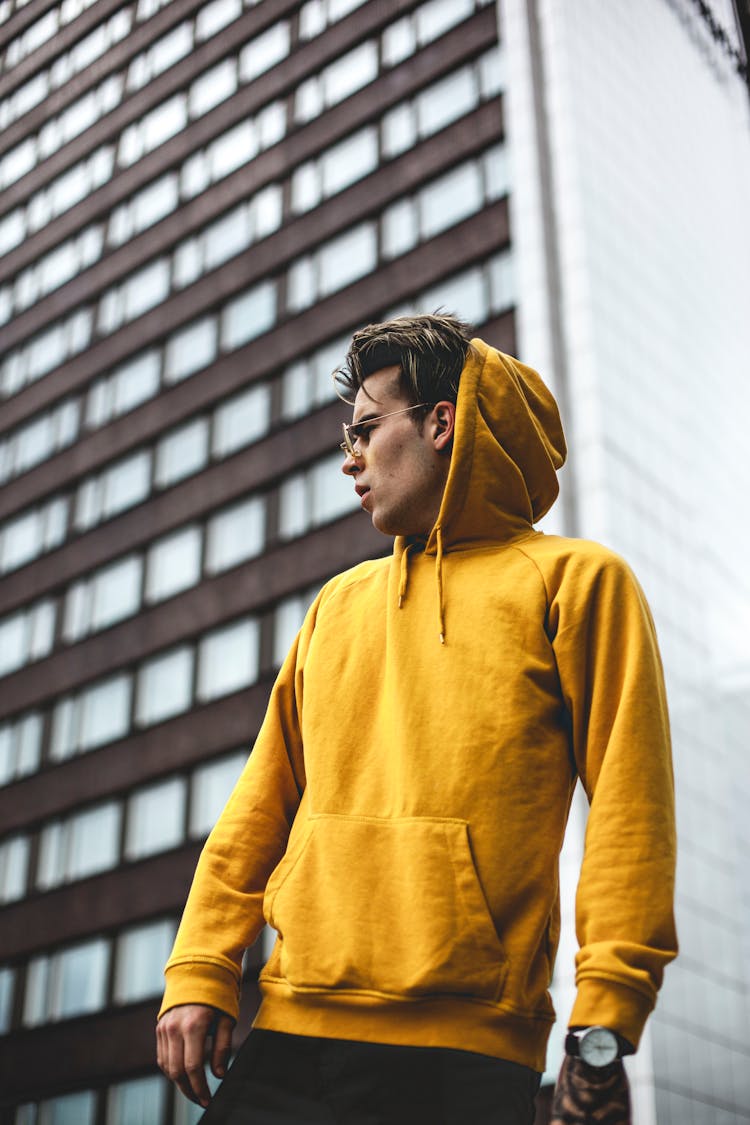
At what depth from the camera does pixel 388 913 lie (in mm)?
2557

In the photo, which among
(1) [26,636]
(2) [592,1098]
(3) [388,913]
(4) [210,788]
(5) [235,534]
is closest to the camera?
(2) [592,1098]

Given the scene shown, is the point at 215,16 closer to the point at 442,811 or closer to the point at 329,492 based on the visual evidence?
the point at 329,492

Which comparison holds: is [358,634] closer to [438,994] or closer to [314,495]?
[438,994]

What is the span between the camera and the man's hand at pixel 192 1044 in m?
2.62

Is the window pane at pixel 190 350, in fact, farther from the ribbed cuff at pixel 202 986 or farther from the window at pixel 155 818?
the ribbed cuff at pixel 202 986

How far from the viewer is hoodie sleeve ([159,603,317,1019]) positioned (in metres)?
2.74

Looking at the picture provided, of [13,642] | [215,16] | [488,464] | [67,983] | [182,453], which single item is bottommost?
[67,983]

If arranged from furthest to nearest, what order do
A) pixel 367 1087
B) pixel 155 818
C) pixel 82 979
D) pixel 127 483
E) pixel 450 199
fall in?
pixel 127 483 → pixel 450 199 → pixel 155 818 → pixel 82 979 → pixel 367 1087

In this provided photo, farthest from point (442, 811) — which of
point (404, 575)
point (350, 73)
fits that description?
point (350, 73)

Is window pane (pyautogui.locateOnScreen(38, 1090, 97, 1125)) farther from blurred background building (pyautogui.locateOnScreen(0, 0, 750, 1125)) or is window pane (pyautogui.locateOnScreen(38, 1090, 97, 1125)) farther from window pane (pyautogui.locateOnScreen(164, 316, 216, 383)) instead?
window pane (pyautogui.locateOnScreen(164, 316, 216, 383))

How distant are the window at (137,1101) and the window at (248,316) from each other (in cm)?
1817

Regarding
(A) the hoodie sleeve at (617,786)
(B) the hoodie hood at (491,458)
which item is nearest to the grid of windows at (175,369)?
(B) the hoodie hood at (491,458)

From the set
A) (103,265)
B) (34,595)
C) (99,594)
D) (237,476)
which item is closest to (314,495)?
(237,476)

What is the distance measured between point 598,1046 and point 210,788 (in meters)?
29.0
